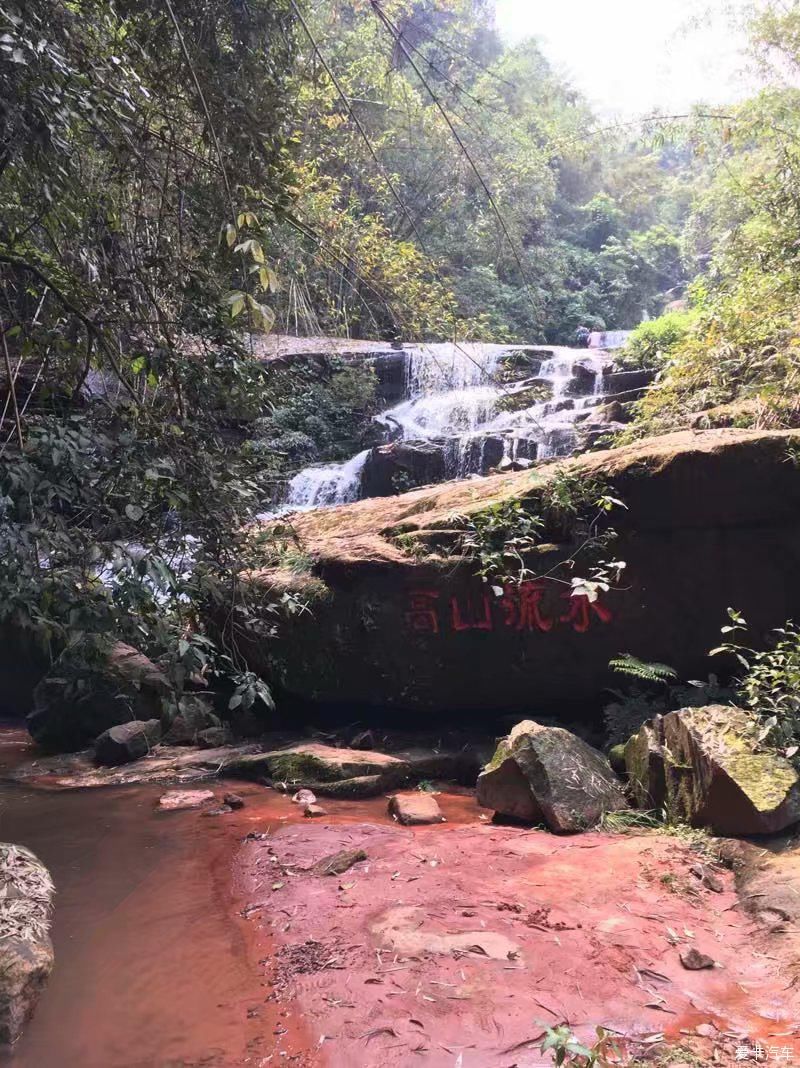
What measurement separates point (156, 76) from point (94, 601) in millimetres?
2465

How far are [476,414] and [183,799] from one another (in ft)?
29.4

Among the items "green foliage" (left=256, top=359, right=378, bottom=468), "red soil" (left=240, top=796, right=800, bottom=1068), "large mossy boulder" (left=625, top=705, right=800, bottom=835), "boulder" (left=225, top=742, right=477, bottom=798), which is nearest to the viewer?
"red soil" (left=240, top=796, right=800, bottom=1068)

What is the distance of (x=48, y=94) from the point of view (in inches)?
107

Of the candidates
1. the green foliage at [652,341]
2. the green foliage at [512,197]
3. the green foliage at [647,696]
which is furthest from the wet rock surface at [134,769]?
the green foliage at [652,341]

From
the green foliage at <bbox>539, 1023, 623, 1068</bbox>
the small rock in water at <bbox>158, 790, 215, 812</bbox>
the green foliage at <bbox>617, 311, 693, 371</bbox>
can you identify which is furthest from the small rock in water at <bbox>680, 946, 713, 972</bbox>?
the green foliage at <bbox>617, 311, 693, 371</bbox>

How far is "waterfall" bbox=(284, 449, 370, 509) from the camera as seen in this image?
11.6 meters

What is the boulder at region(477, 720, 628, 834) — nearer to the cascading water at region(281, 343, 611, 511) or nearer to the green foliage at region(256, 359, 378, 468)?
the cascading water at region(281, 343, 611, 511)

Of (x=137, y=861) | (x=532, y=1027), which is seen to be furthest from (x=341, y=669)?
(x=532, y=1027)

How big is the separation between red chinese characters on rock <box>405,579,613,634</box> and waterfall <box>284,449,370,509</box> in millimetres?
5605

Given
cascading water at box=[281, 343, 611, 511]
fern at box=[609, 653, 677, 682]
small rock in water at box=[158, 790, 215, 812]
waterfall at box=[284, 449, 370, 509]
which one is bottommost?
small rock in water at box=[158, 790, 215, 812]

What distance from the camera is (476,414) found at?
41.8 feet

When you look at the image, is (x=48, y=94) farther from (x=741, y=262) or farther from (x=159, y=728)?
(x=741, y=262)

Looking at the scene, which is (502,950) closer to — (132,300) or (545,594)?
(545,594)

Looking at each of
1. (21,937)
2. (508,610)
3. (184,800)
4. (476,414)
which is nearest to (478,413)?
(476,414)
